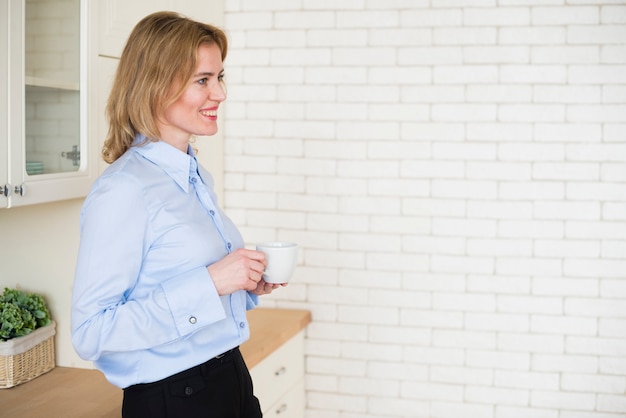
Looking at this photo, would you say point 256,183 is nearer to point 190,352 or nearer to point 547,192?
point 547,192

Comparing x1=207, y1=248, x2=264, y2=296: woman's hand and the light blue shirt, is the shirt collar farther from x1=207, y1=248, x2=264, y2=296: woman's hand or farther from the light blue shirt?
x1=207, y1=248, x2=264, y2=296: woman's hand

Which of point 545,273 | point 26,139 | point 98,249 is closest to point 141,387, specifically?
point 98,249

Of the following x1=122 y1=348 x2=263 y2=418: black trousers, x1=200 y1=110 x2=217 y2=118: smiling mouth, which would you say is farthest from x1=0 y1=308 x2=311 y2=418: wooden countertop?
x1=200 y1=110 x2=217 y2=118: smiling mouth

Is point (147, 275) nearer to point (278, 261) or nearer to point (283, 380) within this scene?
point (278, 261)

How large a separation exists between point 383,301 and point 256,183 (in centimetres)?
77

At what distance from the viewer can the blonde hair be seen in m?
1.66

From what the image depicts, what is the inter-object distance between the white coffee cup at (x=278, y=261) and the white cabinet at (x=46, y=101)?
26.7 inches

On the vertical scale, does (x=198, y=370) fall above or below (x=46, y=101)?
below

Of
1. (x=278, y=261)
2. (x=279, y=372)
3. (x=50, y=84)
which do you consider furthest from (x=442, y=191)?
(x=50, y=84)

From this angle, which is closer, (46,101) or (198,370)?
(198,370)

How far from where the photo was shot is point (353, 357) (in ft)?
10.8

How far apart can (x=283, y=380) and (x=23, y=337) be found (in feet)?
3.75

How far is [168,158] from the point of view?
1.72 meters

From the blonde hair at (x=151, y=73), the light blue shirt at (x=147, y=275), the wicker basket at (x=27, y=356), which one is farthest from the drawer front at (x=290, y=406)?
the blonde hair at (x=151, y=73)
